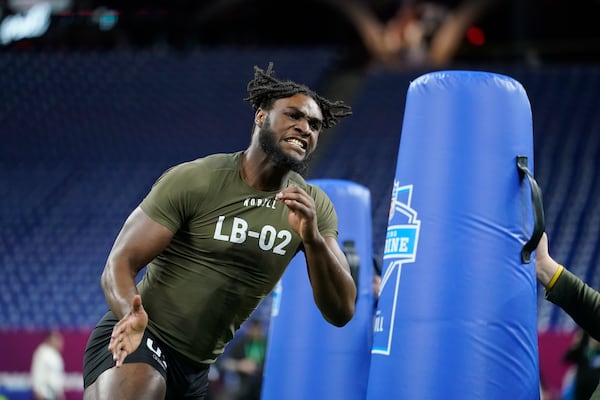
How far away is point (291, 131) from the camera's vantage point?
3723mm

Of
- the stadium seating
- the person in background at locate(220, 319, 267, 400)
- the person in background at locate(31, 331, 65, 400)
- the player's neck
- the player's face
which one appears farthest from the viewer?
the stadium seating

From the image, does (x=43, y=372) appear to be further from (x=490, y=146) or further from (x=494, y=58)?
(x=494, y=58)

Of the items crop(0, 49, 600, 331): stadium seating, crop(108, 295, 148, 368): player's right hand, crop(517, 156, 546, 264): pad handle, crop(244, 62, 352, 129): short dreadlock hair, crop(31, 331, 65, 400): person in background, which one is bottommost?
crop(31, 331, 65, 400): person in background

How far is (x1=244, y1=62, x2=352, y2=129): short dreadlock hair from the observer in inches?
151

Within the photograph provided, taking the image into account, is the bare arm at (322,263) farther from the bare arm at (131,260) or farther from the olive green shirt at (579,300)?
the olive green shirt at (579,300)

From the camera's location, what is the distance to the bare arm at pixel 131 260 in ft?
11.1

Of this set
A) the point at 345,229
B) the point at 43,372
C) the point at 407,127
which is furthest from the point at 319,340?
the point at 43,372

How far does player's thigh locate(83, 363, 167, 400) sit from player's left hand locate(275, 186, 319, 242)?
75 cm

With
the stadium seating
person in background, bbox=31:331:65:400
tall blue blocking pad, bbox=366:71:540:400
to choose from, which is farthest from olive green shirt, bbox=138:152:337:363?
the stadium seating

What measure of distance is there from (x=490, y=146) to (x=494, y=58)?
59.7ft

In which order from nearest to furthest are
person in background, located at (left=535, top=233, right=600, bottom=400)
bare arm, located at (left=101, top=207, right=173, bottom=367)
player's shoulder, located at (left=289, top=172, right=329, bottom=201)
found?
bare arm, located at (left=101, top=207, right=173, bottom=367) < player's shoulder, located at (left=289, top=172, right=329, bottom=201) < person in background, located at (left=535, top=233, right=600, bottom=400)

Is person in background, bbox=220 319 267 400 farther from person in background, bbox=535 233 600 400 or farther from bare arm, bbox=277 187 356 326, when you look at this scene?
bare arm, bbox=277 187 356 326

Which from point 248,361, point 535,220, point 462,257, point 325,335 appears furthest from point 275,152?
point 248,361

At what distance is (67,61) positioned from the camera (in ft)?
65.2
